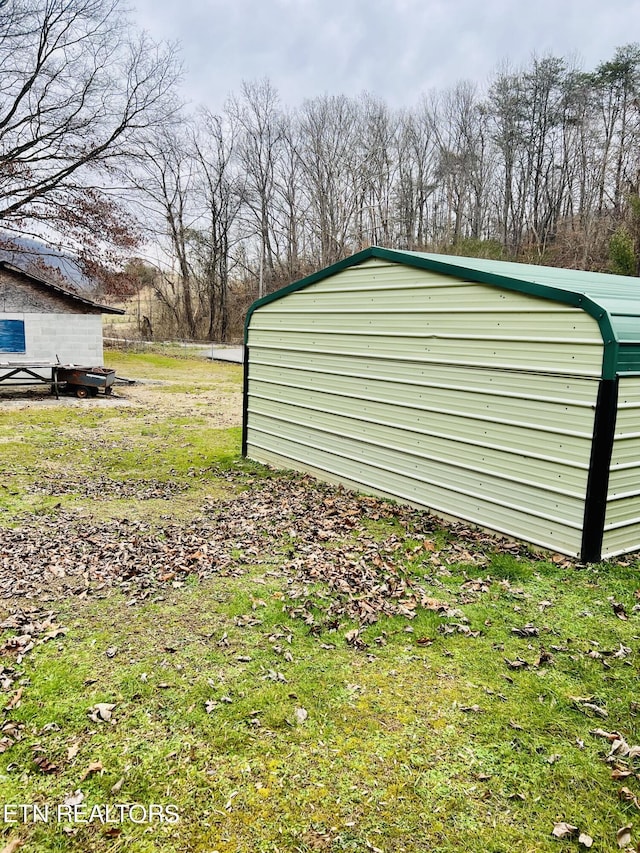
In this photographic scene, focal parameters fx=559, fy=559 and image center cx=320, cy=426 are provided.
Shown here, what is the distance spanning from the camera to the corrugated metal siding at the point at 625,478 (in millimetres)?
4660

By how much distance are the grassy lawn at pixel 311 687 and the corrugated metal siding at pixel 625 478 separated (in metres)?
0.29

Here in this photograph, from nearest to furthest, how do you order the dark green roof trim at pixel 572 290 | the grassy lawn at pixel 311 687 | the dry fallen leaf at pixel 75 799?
the grassy lawn at pixel 311 687 < the dry fallen leaf at pixel 75 799 < the dark green roof trim at pixel 572 290

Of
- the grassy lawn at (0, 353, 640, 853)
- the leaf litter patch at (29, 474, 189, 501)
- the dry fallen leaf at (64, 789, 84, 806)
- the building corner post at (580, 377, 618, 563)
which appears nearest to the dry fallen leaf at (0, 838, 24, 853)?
the grassy lawn at (0, 353, 640, 853)

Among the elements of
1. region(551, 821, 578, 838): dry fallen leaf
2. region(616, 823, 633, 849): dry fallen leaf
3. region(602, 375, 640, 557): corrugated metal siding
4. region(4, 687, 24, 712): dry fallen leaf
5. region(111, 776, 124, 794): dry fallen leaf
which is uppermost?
region(602, 375, 640, 557): corrugated metal siding

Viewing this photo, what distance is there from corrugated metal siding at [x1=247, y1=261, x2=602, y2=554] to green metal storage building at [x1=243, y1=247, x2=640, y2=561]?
15 mm

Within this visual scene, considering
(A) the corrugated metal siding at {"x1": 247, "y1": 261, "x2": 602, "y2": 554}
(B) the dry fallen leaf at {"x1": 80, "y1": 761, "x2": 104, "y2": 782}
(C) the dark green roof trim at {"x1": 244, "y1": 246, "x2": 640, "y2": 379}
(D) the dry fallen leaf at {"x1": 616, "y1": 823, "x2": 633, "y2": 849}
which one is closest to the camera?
(D) the dry fallen leaf at {"x1": 616, "y1": 823, "x2": 633, "y2": 849}

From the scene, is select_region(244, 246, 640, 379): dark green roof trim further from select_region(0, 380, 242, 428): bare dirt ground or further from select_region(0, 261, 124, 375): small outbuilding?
select_region(0, 261, 124, 375): small outbuilding

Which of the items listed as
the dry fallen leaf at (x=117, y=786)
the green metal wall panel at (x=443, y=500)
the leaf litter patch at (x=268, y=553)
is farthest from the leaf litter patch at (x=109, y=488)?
the dry fallen leaf at (x=117, y=786)

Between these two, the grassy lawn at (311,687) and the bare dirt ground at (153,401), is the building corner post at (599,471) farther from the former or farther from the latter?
the bare dirt ground at (153,401)

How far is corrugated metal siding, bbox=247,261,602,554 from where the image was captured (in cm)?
491

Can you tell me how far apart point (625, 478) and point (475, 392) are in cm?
160

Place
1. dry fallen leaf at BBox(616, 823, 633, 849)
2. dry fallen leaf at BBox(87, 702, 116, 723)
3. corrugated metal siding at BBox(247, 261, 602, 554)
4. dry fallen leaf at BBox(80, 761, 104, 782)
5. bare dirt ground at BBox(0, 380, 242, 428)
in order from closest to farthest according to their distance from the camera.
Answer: dry fallen leaf at BBox(616, 823, 633, 849) < dry fallen leaf at BBox(80, 761, 104, 782) < dry fallen leaf at BBox(87, 702, 116, 723) < corrugated metal siding at BBox(247, 261, 602, 554) < bare dirt ground at BBox(0, 380, 242, 428)

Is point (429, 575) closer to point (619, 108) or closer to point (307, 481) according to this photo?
point (307, 481)

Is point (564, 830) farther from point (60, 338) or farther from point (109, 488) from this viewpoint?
point (60, 338)
